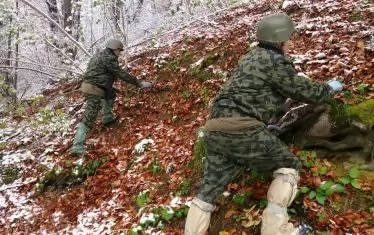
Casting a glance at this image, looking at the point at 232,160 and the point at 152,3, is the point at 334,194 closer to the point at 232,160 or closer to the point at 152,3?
the point at 232,160

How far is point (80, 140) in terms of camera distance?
27.6 feet

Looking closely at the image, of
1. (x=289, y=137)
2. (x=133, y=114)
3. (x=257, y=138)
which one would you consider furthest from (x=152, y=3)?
(x=257, y=138)

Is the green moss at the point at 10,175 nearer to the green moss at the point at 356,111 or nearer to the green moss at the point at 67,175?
the green moss at the point at 67,175

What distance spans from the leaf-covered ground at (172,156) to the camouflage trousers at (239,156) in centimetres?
68

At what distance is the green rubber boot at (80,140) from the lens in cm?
838

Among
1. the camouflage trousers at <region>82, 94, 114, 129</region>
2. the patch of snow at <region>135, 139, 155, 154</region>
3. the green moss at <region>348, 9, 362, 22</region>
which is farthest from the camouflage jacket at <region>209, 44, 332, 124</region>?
the camouflage trousers at <region>82, 94, 114, 129</region>

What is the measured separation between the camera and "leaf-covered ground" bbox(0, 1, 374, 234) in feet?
15.1

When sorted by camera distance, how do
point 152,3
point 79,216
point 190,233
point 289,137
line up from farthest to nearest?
1. point 152,3
2. point 79,216
3. point 289,137
4. point 190,233

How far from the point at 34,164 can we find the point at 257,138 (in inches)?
272

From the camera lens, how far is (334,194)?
441 cm

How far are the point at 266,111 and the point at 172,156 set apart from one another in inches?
123

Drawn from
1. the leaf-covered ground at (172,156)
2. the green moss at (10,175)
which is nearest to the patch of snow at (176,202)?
the leaf-covered ground at (172,156)

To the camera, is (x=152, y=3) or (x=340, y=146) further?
(x=152, y=3)

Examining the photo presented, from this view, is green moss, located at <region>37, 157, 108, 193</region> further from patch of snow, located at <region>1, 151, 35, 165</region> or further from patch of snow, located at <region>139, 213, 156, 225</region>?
patch of snow, located at <region>139, 213, 156, 225</region>
